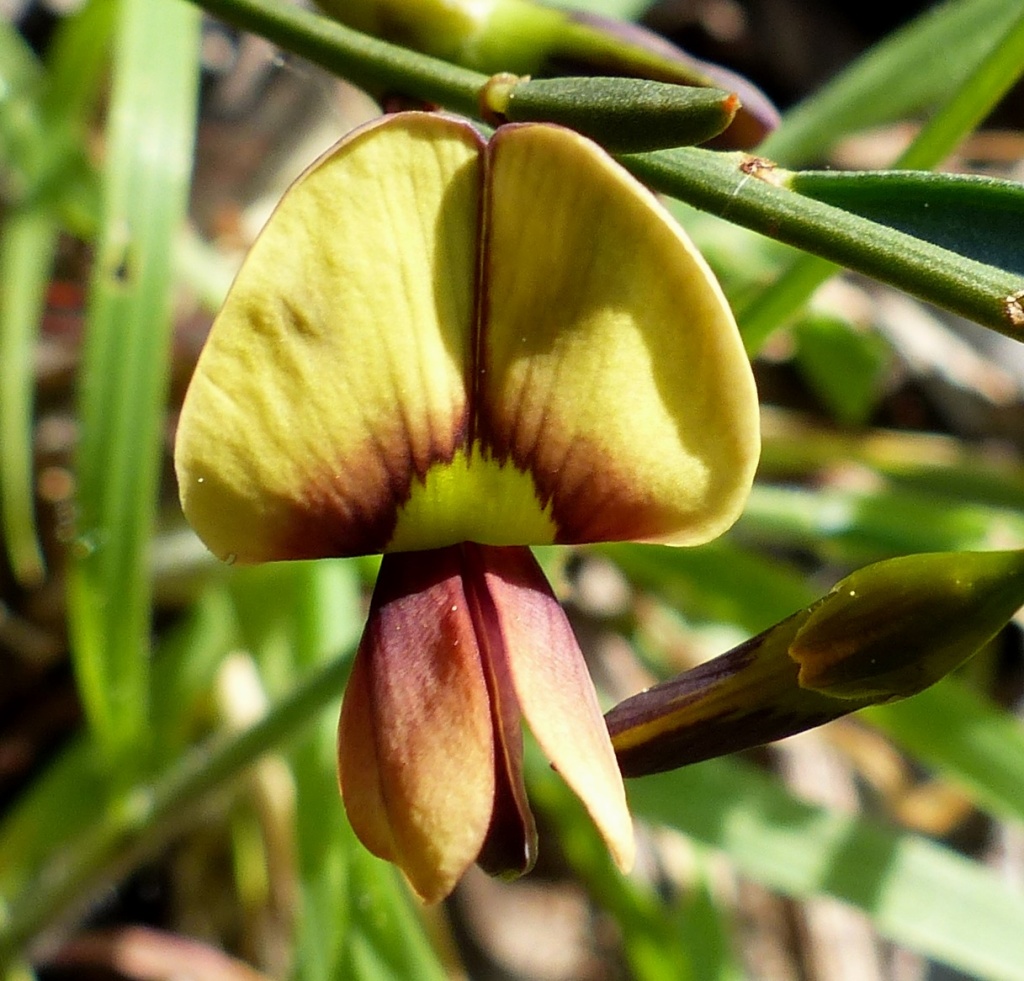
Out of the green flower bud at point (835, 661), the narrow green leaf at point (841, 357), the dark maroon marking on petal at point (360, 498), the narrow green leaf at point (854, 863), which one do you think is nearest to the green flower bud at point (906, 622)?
the green flower bud at point (835, 661)

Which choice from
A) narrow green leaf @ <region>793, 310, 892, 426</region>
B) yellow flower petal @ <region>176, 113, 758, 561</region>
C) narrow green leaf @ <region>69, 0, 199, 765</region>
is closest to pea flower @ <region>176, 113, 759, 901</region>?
yellow flower petal @ <region>176, 113, 758, 561</region>

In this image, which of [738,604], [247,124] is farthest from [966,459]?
[247,124]

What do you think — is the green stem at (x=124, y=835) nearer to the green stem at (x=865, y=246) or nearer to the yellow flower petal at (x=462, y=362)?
the yellow flower petal at (x=462, y=362)

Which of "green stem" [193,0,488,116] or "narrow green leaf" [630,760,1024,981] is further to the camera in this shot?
"narrow green leaf" [630,760,1024,981]

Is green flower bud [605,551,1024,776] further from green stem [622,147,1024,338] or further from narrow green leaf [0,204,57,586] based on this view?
narrow green leaf [0,204,57,586]

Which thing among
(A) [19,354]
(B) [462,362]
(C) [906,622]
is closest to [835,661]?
(C) [906,622]

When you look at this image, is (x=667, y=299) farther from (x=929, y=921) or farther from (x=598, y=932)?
(x=598, y=932)
